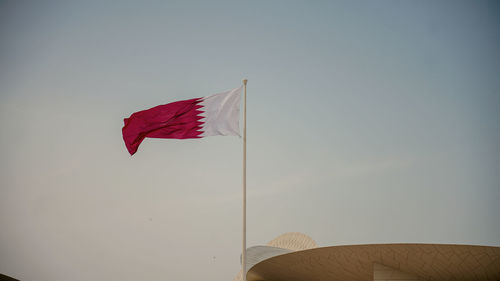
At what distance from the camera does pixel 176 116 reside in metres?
15.5

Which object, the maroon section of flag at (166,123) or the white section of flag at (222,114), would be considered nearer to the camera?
the white section of flag at (222,114)

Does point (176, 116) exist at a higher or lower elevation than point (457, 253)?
higher

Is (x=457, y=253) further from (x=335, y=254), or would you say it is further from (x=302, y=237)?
(x=302, y=237)

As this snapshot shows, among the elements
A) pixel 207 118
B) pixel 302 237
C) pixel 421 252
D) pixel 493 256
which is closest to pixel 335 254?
pixel 421 252

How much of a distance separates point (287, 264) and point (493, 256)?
301 inches

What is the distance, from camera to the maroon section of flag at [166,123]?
15336 mm

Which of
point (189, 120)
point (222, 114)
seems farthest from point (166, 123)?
point (222, 114)

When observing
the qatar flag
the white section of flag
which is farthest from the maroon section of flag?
the white section of flag

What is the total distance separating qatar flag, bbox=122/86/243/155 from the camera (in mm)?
15172

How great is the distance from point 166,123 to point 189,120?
0.81 metres

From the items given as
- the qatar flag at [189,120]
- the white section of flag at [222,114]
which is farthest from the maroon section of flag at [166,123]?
the white section of flag at [222,114]

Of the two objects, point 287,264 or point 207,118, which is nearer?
point 207,118

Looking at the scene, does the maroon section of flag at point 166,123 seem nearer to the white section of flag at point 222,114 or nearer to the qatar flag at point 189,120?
the qatar flag at point 189,120

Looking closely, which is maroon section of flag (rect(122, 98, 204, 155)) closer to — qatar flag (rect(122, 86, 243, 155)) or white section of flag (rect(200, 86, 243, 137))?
qatar flag (rect(122, 86, 243, 155))
